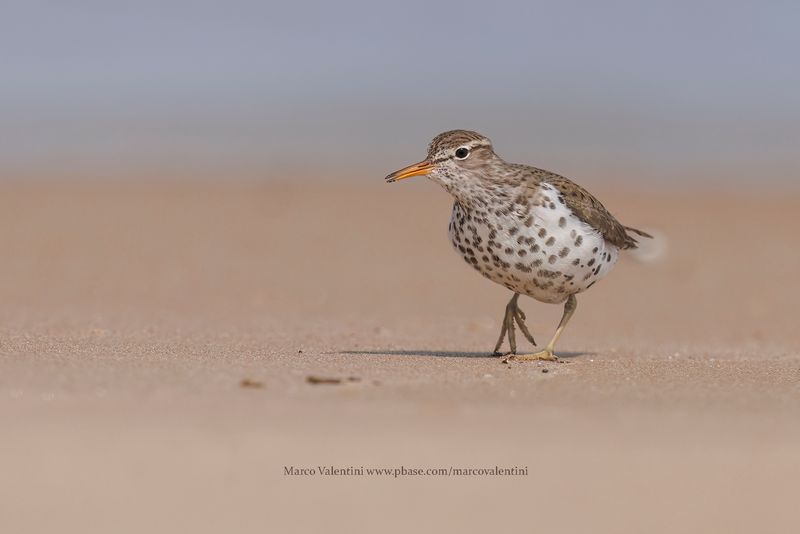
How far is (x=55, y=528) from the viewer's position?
5848 millimetres

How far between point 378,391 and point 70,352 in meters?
2.65

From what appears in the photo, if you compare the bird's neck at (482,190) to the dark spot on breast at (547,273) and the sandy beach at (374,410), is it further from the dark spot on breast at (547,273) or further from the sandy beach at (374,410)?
the sandy beach at (374,410)

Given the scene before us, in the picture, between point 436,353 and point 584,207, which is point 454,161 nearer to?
point 584,207

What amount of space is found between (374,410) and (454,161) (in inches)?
111

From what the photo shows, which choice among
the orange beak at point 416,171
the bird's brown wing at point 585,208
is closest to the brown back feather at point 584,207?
the bird's brown wing at point 585,208

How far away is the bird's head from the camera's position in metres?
9.76

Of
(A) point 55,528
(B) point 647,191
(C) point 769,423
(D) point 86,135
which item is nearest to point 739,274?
(B) point 647,191

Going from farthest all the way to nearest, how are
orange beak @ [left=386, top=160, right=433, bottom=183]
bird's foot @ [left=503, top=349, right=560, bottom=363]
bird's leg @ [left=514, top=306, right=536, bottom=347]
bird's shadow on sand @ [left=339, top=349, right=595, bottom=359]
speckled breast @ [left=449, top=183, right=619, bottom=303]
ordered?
1. bird's leg @ [left=514, top=306, right=536, bottom=347]
2. bird's shadow on sand @ [left=339, top=349, right=595, bottom=359]
3. bird's foot @ [left=503, top=349, right=560, bottom=363]
4. orange beak @ [left=386, top=160, right=433, bottom=183]
5. speckled breast @ [left=449, top=183, right=619, bottom=303]

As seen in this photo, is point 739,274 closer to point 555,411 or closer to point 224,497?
point 555,411

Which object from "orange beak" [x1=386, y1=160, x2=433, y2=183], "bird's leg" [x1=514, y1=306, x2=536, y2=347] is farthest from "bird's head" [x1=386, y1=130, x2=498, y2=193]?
"bird's leg" [x1=514, y1=306, x2=536, y2=347]

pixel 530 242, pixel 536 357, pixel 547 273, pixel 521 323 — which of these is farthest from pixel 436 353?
pixel 530 242

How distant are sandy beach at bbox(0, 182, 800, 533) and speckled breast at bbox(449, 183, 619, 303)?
71 centimetres

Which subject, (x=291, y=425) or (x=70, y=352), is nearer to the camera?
(x=291, y=425)

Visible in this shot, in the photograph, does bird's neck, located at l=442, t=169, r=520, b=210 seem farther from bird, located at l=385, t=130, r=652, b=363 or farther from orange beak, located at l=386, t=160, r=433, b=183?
orange beak, located at l=386, t=160, r=433, b=183
